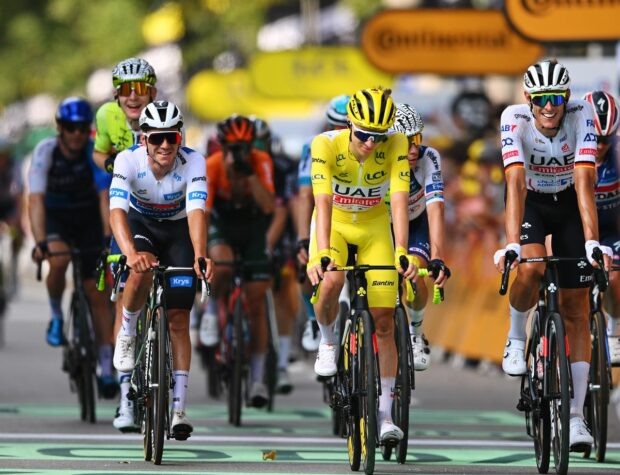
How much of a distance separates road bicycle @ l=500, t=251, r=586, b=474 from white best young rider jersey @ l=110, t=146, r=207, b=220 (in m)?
1.92

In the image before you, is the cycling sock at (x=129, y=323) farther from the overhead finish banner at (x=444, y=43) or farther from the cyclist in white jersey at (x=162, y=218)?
the overhead finish banner at (x=444, y=43)

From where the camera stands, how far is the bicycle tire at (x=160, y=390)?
11258 millimetres

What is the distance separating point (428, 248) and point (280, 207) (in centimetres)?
380

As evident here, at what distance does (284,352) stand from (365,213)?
494cm

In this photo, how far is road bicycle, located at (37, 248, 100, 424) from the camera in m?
14.3

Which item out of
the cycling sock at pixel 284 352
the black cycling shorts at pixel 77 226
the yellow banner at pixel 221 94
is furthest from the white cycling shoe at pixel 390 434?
the yellow banner at pixel 221 94

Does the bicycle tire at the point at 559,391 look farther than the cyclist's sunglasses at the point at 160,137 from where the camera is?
No

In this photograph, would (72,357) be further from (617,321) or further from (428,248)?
(617,321)

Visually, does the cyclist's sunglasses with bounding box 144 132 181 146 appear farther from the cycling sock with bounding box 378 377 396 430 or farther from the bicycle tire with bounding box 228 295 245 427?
the bicycle tire with bounding box 228 295 245 427

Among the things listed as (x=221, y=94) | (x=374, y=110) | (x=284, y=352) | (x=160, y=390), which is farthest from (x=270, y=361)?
(x=221, y=94)

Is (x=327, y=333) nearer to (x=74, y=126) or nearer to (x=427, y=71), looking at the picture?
(x=74, y=126)

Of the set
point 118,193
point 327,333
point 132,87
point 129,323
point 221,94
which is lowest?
point 327,333

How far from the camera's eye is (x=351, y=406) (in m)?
11.0

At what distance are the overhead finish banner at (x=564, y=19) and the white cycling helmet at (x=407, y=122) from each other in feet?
16.3
